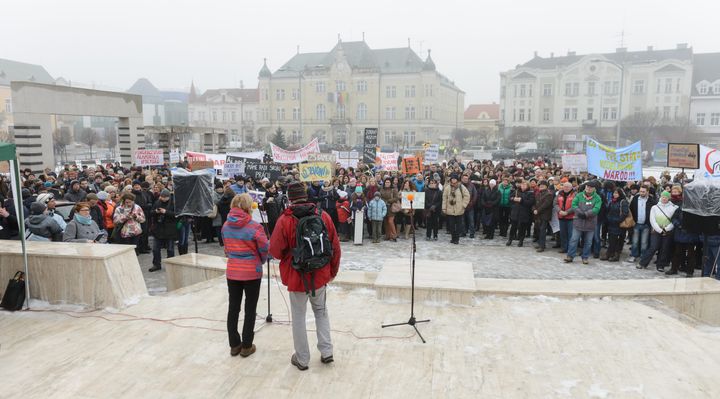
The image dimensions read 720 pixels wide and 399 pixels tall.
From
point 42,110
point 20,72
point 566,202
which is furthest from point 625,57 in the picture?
point 20,72

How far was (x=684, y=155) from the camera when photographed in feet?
37.7

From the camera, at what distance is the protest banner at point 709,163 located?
35.8 ft

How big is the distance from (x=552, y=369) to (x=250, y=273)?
127 inches

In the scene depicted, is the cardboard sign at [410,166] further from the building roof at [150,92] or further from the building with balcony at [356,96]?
the building roof at [150,92]

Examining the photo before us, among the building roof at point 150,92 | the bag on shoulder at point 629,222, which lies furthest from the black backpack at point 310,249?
the building roof at point 150,92

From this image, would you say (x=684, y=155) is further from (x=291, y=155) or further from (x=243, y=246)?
(x=291, y=155)

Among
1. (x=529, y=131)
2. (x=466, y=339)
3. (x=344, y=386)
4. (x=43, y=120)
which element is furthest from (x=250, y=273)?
(x=529, y=131)

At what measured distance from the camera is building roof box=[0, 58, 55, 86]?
78.8m

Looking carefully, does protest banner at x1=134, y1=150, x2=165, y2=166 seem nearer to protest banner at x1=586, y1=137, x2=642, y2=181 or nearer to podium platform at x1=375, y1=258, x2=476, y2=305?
podium platform at x1=375, y1=258, x2=476, y2=305

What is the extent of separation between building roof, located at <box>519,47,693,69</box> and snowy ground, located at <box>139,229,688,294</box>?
237 feet

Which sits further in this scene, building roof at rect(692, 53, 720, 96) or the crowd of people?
building roof at rect(692, 53, 720, 96)

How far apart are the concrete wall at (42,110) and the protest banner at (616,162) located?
771 inches

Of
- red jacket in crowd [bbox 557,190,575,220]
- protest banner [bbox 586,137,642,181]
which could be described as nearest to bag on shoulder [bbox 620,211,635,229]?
red jacket in crowd [bbox 557,190,575,220]

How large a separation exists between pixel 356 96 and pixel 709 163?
76.3 metres
